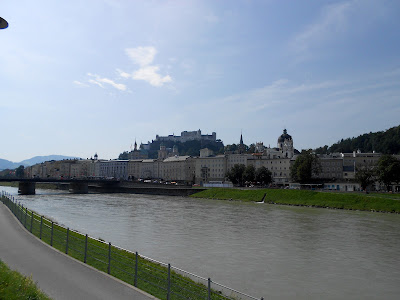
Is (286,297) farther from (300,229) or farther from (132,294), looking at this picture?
(300,229)

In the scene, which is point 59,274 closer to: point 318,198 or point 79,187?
point 318,198

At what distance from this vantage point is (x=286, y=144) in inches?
4685

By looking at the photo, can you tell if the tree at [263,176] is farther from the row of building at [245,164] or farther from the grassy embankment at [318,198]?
the grassy embankment at [318,198]

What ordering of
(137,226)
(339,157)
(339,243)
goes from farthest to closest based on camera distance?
(339,157)
(137,226)
(339,243)

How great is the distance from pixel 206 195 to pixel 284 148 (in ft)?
134

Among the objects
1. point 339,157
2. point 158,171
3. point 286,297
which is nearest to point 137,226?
point 286,297

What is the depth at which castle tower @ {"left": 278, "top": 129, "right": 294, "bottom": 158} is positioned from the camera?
114625 mm

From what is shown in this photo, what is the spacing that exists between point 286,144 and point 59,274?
112427 mm

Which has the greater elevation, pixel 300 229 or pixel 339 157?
pixel 339 157

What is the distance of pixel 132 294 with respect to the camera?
9.80m

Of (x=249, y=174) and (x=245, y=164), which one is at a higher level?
(x=245, y=164)

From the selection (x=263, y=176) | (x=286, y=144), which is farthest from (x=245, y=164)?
(x=263, y=176)

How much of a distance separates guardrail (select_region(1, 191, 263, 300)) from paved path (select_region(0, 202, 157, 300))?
23.5 inches

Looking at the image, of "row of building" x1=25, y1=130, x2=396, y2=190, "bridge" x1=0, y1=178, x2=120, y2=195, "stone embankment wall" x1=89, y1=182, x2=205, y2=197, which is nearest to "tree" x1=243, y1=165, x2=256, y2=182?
"row of building" x1=25, y1=130, x2=396, y2=190
